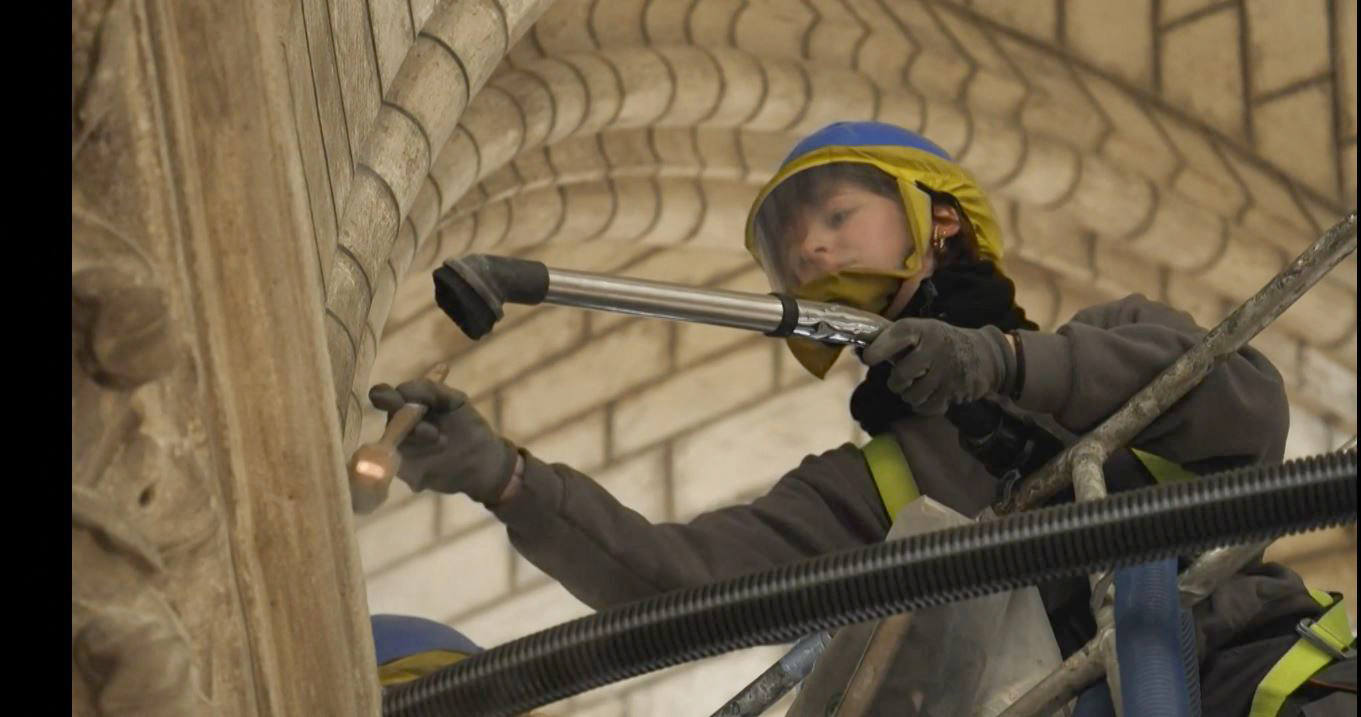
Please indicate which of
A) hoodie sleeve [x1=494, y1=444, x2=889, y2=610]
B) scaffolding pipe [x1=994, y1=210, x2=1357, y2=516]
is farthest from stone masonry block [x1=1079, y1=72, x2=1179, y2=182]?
scaffolding pipe [x1=994, y1=210, x2=1357, y2=516]

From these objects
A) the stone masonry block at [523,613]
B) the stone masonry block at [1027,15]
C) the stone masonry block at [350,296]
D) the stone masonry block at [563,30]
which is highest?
the stone masonry block at [563,30]

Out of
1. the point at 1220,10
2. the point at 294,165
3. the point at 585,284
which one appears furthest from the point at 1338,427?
the point at 294,165

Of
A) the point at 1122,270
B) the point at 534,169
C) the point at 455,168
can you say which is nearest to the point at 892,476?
the point at 455,168

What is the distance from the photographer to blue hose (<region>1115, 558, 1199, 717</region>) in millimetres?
1683

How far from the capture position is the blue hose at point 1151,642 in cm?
168

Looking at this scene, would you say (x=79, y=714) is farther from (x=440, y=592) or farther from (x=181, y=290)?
(x=440, y=592)

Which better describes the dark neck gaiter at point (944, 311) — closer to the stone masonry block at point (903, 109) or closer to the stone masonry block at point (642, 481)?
the stone masonry block at point (903, 109)

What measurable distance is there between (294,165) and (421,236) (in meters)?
2.50

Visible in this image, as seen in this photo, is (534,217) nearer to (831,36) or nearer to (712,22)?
(712,22)

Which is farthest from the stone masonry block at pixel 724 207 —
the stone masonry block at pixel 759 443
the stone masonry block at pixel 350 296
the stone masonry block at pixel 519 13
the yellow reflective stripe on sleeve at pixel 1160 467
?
the yellow reflective stripe on sleeve at pixel 1160 467

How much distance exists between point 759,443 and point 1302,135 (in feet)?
4.89

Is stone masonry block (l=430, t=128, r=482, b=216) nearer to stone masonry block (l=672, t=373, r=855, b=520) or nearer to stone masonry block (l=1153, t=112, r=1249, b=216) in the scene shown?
stone masonry block (l=672, t=373, r=855, b=520)

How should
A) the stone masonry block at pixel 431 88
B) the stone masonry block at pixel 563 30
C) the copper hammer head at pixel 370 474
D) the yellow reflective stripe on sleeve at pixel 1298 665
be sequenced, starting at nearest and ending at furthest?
the copper hammer head at pixel 370 474
the yellow reflective stripe on sleeve at pixel 1298 665
the stone masonry block at pixel 431 88
the stone masonry block at pixel 563 30

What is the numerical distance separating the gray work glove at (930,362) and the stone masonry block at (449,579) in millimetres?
3595
